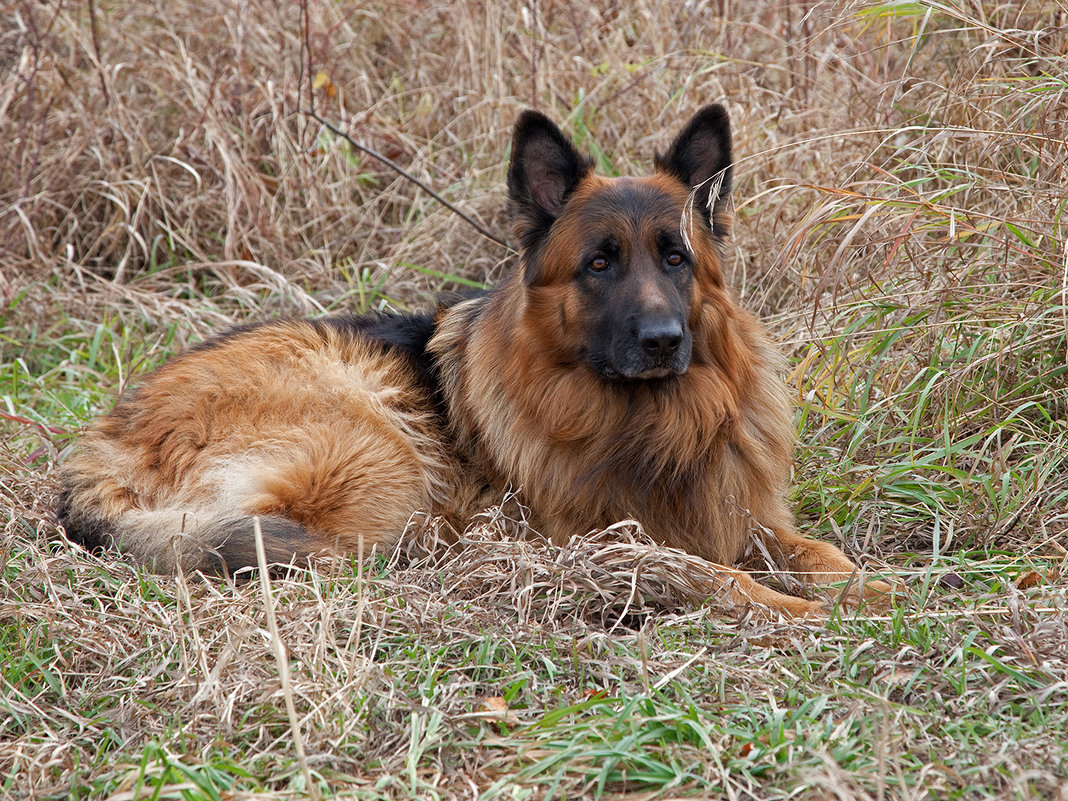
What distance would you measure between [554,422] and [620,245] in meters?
0.70

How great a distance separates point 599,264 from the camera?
3.64 meters

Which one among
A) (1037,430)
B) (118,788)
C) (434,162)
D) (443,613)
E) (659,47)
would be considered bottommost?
(1037,430)

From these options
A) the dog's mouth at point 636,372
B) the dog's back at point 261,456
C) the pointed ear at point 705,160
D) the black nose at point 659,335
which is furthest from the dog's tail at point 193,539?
the pointed ear at point 705,160

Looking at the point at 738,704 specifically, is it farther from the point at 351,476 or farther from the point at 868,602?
the point at 351,476

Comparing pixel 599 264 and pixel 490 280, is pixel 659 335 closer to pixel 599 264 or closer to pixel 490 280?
pixel 599 264

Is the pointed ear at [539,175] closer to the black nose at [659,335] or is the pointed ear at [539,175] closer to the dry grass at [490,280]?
the black nose at [659,335]

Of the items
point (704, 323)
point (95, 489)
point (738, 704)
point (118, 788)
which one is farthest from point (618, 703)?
point (95, 489)

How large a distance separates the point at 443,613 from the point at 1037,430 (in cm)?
243

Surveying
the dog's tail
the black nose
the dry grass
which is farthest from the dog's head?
the dog's tail

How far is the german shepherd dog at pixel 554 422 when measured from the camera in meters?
3.54

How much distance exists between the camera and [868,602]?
9.77ft

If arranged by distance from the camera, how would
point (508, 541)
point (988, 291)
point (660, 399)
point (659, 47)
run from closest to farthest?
point (508, 541) < point (660, 399) < point (988, 291) < point (659, 47)

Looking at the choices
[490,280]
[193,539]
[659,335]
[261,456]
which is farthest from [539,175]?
[490,280]

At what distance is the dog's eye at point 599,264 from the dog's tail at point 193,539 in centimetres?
139
